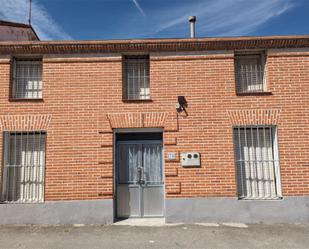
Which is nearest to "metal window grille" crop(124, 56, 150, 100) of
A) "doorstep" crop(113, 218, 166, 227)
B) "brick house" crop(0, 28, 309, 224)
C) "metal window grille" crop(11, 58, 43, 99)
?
"brick house" crop(0, 28, 309, 224)

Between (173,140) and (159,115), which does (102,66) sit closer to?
(159,115)

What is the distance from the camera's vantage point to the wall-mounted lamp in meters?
6.94

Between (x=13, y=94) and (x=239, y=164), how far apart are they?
607 centimetres

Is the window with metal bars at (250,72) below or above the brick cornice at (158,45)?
below

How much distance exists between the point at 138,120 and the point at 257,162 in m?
3.17

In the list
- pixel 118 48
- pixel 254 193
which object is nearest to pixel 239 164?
pixel 254 193

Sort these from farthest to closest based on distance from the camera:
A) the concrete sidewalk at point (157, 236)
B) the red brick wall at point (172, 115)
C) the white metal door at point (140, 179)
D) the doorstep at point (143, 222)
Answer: the white metal door at point (140, 179)
the red brick wall at point (172, 115)
the doorstep at point (143, 222)
the concrete sidewalk at point (157, 236)

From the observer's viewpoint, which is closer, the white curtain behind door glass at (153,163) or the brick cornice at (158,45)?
the brick cornice at (158,45)

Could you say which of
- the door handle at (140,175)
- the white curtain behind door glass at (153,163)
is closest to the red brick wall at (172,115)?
the white curtain behind door glass at (153,163)

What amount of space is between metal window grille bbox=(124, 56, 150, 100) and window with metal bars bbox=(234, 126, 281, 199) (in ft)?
8.64

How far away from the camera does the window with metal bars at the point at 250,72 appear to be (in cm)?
726

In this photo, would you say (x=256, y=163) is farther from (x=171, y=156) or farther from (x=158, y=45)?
(x=158, y=45)

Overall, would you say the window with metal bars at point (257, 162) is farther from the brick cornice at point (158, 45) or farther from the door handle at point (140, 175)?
the door handle at point (140, 175)

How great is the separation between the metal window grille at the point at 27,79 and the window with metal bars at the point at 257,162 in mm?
5316
